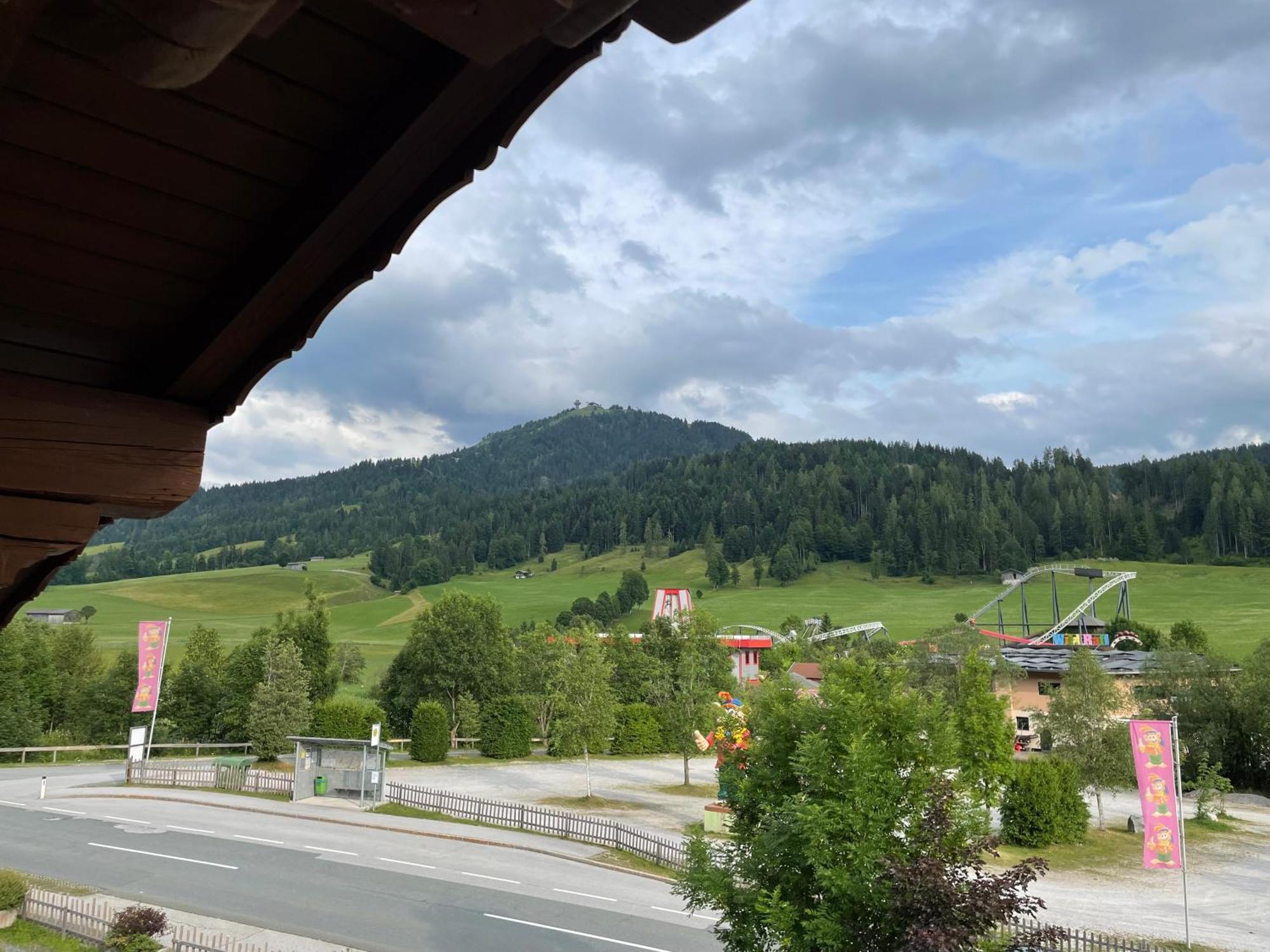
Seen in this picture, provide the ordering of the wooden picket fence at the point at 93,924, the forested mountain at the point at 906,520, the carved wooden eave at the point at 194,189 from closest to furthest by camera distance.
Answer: the carved wooden eave at the point at 194,189 → the wooden picket fence at the point at 93,924 → the forested mountain at the point at 906,520

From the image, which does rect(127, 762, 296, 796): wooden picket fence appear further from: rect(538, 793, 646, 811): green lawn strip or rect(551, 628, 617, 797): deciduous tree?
rect(551, 628, 617, 797): deciduous tree

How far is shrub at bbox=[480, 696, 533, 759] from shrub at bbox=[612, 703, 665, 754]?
558 centimetres

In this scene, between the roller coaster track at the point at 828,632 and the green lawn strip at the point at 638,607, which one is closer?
the roller coaster track at the point at 828,632

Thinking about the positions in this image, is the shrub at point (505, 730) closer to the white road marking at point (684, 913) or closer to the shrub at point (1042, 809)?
the shrub at point (1042, 809)

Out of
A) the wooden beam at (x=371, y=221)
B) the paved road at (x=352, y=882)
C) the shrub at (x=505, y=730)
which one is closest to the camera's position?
the wooden beam at (x=371, y=221)

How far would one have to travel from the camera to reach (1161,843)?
19391mm

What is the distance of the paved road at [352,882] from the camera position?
1706 cm

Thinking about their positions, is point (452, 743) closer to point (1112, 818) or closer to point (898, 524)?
point (1112, 818)

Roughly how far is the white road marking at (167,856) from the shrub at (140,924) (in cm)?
590

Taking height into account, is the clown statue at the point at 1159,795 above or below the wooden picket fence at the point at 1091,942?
above

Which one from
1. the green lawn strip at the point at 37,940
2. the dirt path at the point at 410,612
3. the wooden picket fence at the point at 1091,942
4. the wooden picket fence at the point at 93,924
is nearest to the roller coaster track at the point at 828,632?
the dirt path at the point at 410,612

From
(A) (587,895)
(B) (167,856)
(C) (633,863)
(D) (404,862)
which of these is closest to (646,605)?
(C) (633,863)

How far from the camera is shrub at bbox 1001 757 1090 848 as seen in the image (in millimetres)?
27469

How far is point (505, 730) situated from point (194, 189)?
44.4m
